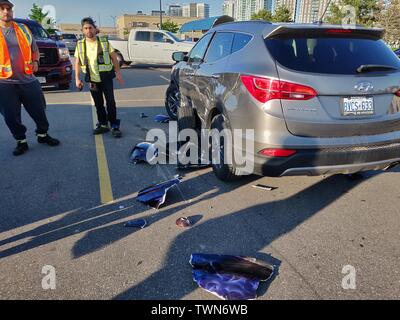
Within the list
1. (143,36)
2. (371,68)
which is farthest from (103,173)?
(143,36)

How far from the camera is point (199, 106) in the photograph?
452cm

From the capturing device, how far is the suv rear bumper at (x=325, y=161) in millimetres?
2914

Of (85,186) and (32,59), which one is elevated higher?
(32,59)

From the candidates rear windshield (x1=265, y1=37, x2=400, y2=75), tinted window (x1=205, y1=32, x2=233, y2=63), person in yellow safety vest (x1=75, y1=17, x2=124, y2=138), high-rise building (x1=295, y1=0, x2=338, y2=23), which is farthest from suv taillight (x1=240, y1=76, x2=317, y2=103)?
high-rise building (x1=295, y1=0, x2=338, y2=23)

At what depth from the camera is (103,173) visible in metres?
4.27

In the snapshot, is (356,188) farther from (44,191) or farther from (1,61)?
(1,61)

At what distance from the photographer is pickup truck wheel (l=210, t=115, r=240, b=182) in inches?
141

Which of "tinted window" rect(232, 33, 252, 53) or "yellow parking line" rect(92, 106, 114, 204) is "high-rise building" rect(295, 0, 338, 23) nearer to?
"yellow parking line" rect(92, 106, 114, 204)

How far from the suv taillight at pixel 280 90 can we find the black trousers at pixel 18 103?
3.67 meters

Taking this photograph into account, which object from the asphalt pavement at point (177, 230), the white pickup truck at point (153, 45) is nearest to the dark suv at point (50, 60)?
the asphalt pavement at point (177, 230)

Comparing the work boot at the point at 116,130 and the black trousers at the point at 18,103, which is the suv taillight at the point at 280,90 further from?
the black trousers at the point at 18,103

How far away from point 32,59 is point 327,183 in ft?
14.7

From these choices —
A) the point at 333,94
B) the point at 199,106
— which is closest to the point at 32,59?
the point at 199,106
